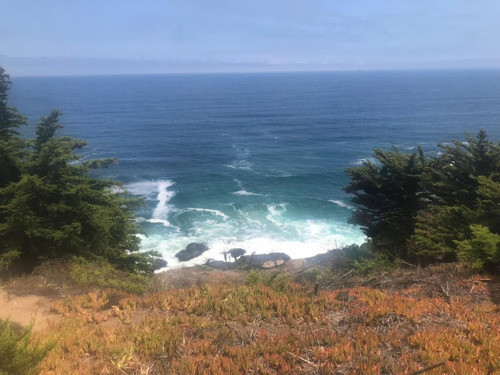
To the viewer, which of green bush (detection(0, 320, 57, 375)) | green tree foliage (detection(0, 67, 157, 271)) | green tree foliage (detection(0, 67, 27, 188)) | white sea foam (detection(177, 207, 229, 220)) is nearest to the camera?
green bush (detection(0, 320, 57, 375))

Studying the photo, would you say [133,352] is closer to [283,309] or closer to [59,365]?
[59,365]

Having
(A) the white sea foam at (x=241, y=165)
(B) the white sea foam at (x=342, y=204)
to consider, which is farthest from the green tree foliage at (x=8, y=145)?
(A) the white sea foam at (x=241, y=165)

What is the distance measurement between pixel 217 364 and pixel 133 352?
1.87 metres

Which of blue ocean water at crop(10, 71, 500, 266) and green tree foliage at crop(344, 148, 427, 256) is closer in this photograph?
green tree foliage at crop(344, 148, 427, 256)

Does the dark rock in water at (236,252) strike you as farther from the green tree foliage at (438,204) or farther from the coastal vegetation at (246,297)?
the coastal vegetation at (246,297)

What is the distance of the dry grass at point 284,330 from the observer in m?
6.79

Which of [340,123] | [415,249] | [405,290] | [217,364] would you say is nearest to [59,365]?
[217,364]

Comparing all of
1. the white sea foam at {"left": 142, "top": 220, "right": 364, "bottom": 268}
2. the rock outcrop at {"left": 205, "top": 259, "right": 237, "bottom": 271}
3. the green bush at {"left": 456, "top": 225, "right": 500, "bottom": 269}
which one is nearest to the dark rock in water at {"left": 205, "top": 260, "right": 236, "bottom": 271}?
the rock outcrop at {"left": 205, "top": 259, "right": 237, "bottom": 271}

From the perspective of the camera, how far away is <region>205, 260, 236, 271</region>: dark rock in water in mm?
28734

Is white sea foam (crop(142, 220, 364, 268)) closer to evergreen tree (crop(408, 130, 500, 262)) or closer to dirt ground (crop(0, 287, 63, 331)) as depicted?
evergreen tree (crop(408, 130, 500, 262))

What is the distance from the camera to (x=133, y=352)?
7383mm

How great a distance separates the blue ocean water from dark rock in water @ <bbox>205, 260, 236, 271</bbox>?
1199 mm

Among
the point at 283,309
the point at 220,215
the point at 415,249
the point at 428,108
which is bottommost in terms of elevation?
the point at 220,215

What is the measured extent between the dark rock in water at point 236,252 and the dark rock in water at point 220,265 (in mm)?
1331
